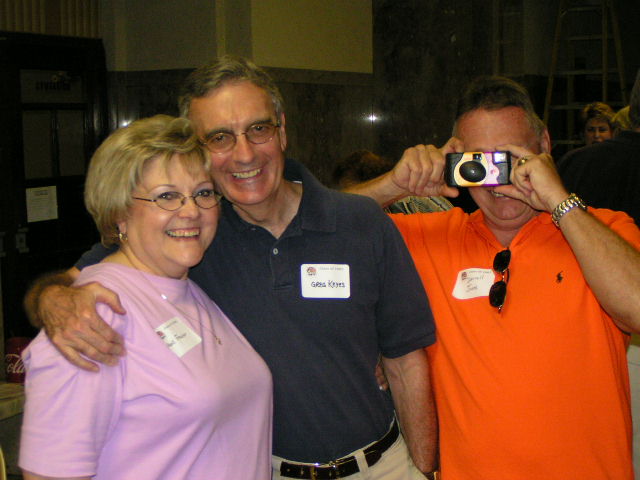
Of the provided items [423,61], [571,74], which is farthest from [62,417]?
[571,74]

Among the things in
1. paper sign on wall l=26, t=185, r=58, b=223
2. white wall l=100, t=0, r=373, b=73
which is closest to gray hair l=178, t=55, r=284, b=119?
white wall l=100, t=0, r=373, b=73

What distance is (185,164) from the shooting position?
170 cm

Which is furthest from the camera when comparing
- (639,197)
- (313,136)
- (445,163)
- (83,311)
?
(313,136)

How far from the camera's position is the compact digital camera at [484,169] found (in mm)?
1839

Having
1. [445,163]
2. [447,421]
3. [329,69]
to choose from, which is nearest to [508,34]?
[329,69]

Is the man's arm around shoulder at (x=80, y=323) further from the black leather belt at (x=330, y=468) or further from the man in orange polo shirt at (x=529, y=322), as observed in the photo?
the man in orange polo shirt at (x=529, y=322)

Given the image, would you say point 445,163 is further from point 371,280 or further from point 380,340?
point 380,340

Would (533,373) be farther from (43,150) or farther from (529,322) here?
(43,150)

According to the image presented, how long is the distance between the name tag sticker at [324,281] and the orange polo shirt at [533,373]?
0.27 m

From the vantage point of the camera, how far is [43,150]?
533 cm

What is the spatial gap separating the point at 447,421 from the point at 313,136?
4177 millimetres

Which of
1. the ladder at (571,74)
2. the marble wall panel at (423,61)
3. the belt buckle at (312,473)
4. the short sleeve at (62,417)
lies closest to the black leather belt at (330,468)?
the belt buckle at (312,473)

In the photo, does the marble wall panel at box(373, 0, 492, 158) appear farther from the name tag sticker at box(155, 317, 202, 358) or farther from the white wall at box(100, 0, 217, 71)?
the name tag sticker at box(155, 317, 202, 358)

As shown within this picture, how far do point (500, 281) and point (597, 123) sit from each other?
14.0ft
